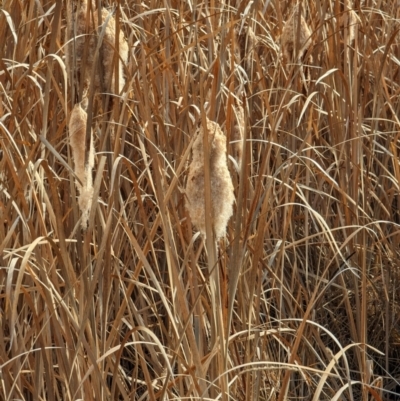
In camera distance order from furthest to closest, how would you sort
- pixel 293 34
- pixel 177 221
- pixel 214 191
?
pixel 293 34 < pixel 177 221 < pixel 214 191

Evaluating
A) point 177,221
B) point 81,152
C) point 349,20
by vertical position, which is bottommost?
point 177,221

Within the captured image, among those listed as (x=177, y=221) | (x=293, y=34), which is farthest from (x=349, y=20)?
(x=177, y=221)

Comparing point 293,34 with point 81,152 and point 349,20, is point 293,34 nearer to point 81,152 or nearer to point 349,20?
point 349,20

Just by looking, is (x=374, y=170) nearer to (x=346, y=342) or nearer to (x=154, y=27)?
(x=346, y=342)

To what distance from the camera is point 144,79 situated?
3.24 ft

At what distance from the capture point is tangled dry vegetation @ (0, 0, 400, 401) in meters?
0.97

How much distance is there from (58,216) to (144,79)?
19cm

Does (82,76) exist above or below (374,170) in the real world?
above

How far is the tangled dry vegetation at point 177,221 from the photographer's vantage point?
0.97 m

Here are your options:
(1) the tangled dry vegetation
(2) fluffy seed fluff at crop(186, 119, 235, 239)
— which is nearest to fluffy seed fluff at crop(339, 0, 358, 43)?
(1) the tangled dry vegetation

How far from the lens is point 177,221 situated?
1057mm

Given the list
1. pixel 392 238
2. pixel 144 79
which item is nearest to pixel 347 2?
pixel 392 238

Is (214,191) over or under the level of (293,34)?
under

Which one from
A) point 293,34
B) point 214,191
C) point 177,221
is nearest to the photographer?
point 214,191
